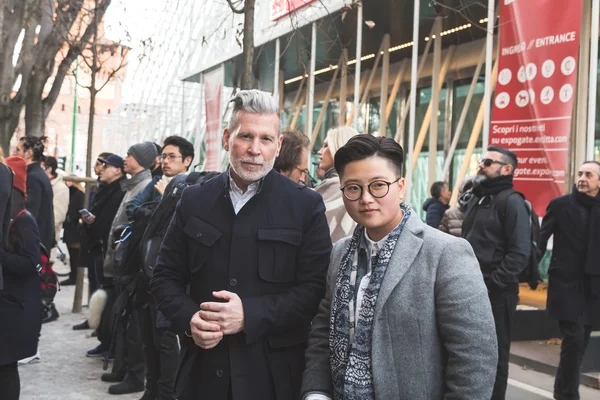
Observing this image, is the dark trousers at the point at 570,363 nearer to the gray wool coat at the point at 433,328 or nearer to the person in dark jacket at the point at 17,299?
the gray wool coat at the point at 433,328

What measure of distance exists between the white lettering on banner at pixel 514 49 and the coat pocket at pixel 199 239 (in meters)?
6.85

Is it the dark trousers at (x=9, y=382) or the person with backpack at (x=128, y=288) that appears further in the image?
the person with backpack at (x=128, y=288)

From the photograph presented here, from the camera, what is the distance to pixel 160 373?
5.22 m

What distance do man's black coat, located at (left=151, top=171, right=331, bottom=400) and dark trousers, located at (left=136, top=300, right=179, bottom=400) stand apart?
2000 mm

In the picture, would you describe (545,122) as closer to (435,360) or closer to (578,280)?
(578,280)

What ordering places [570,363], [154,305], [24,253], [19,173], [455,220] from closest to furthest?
1. [24,253]
2. [19,173]
3. [154,305]
4. [570,363]
5. [455,220]

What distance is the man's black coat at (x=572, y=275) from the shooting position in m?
5.76

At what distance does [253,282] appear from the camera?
105 inches

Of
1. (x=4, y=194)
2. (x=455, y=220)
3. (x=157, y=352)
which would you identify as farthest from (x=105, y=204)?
(x=455, y=220)

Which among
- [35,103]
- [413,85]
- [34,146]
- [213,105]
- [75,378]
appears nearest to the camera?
[75,378]

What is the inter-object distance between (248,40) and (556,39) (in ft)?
13.7

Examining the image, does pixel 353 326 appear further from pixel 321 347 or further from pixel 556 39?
pixel 556 39

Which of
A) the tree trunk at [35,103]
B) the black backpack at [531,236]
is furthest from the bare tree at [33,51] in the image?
the black backpack at [531,236]

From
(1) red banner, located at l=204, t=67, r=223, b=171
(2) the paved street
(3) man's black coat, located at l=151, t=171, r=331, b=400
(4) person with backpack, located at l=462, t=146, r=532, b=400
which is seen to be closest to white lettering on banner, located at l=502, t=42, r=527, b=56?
(4) person with backpack, located at l=462, t=146, r=532, b=400
